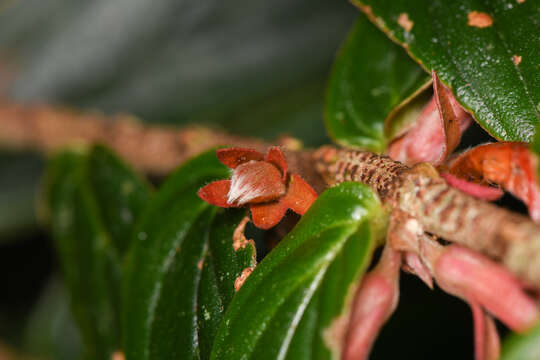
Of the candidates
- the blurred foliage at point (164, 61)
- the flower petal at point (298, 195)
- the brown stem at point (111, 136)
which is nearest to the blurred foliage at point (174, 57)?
the blurred foliage at point (164, 61)

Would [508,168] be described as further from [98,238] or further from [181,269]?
[98,238]

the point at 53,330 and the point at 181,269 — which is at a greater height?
the point at 181,269

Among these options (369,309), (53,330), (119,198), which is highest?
(369,309)

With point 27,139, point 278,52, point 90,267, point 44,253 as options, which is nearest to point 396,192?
point 90,267

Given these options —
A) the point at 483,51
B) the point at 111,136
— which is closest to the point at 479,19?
the point at 483,51

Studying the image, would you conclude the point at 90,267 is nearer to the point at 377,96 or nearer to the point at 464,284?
the point at 377,96

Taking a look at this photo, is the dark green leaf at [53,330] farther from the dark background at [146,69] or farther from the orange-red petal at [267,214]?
the orange-red petal at [267,214]
